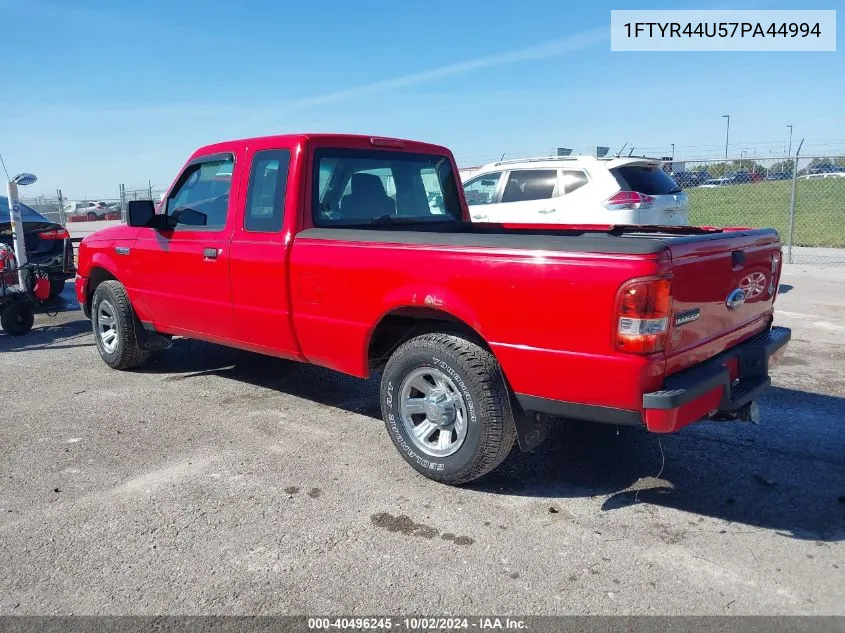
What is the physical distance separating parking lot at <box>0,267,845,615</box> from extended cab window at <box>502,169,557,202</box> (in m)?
4.62

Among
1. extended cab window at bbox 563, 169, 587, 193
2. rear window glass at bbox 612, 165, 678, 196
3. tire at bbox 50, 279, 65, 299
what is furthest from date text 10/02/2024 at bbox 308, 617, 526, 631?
tire at bbox 50, 279, 65, 299

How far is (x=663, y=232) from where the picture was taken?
483 cm

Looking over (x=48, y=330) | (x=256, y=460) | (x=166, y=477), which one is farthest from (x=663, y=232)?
(x=48, y=330)

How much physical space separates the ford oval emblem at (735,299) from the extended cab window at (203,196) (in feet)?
10.8

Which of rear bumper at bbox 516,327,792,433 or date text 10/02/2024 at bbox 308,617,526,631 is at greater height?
rear bumper at bbox 516,327,792,433

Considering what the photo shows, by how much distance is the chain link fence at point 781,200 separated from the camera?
45.2 ft

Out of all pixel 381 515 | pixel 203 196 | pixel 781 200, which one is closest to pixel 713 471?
pixel 381 515

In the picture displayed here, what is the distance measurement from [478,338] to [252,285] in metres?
1.73

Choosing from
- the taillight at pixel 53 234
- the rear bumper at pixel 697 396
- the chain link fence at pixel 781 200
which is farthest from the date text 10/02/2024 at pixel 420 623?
the chain link fence at pixel 781 200

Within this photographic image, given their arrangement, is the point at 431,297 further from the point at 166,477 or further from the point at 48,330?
the point at 48,330

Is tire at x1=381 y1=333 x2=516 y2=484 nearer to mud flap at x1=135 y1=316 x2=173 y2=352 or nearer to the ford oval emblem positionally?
the ford oval emblem

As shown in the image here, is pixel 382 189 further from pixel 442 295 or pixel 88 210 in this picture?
pixel 88 210

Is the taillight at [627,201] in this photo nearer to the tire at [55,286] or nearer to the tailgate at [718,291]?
the tailgate at [718,291]

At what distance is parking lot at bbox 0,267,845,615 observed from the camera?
2.93 meters
